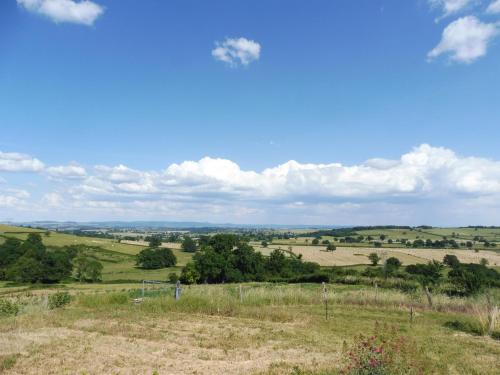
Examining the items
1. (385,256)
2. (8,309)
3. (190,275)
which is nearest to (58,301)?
(8,309)

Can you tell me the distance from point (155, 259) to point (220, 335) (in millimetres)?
78771

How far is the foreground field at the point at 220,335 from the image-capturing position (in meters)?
12.2

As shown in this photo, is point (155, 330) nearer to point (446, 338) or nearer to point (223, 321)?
point (223, 321)

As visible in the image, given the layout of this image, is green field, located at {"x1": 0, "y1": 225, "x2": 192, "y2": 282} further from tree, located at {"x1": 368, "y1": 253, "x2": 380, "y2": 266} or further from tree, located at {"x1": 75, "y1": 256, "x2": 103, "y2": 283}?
tree, located at {"x1": 368, "y1": 253, "x2": 380, "y2": 266}

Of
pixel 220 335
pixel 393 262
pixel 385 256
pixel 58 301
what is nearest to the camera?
pixel 220 335

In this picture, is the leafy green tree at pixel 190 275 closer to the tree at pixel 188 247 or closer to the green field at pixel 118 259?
the green field at pixel 118 259

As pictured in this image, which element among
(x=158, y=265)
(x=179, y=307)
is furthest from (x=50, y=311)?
(x=158, y=265)

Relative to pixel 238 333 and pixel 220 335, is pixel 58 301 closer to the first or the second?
pixel 220 335

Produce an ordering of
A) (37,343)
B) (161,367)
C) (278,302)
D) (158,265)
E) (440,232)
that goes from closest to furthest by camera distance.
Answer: (161,367) < (37,343) < (278,302) < (158,265) < (440,232)

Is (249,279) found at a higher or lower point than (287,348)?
lower

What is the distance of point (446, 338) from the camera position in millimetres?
16750

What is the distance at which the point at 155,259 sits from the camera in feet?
302

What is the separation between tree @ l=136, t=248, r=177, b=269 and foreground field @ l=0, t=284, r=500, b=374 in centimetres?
6704

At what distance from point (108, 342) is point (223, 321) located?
6.64 metres
